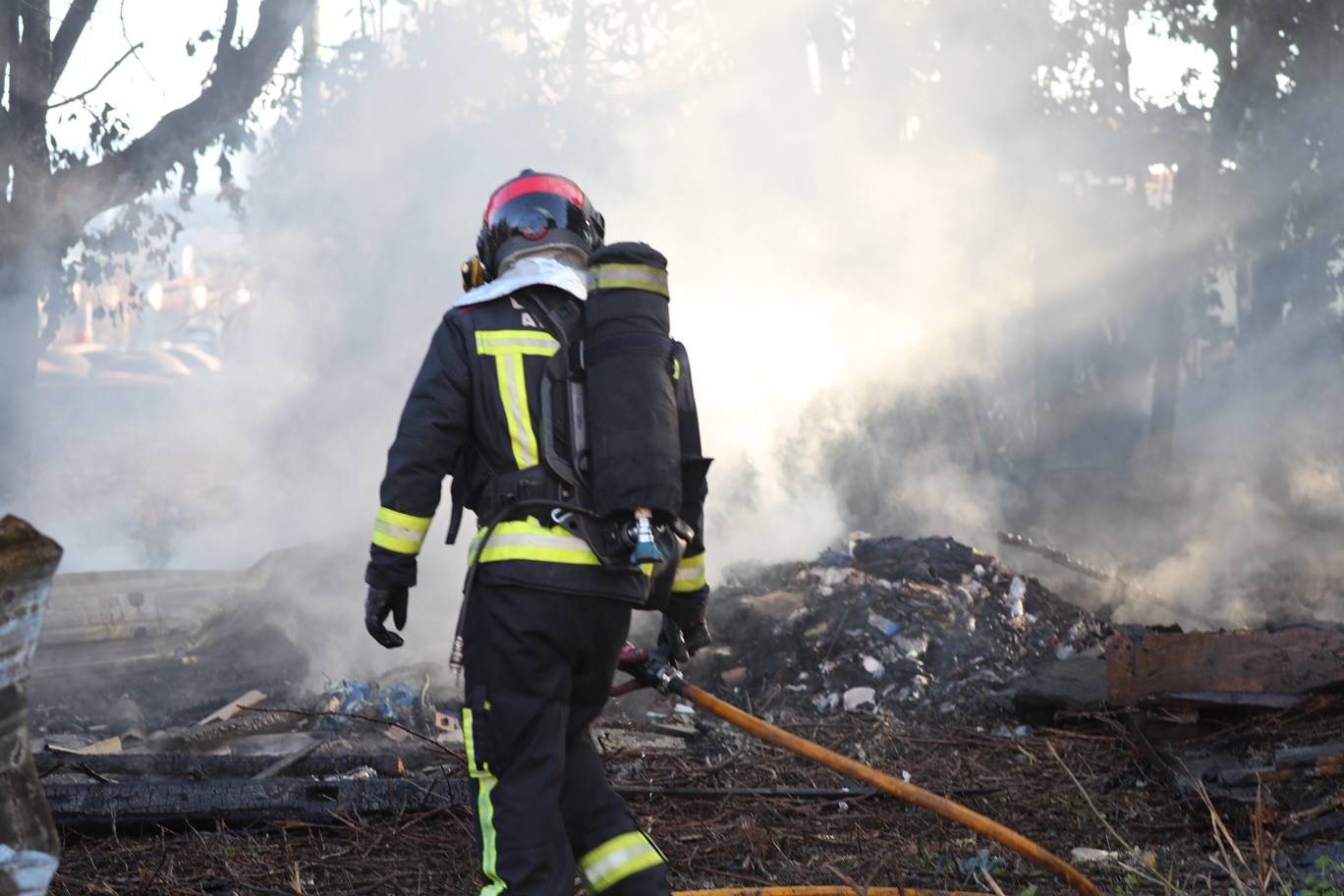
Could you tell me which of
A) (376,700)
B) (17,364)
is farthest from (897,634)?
(17,364)

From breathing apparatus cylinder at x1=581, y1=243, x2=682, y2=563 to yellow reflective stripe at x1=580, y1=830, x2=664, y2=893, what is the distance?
660 millimetres

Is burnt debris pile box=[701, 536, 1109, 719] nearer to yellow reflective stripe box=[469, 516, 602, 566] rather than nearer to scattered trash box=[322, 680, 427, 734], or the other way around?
scattered trash box=[322, 680, 427, 734]

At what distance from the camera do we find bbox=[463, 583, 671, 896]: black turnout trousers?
2.70 metres

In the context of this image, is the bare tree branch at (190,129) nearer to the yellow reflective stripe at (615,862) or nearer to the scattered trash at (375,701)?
the scattered trash at (375,701)

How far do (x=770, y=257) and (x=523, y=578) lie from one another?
829 cm

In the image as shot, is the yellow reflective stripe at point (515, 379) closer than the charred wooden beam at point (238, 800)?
Yes

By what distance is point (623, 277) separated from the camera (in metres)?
2.96

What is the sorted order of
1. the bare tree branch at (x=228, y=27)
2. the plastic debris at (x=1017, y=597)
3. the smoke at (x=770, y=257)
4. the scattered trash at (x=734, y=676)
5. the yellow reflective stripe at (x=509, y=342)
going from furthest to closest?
the smoke at (x=770, y=257) < the bare tree branch at (x=228, y=27) < the plastic debris at (x=1017, y=597) < the scattered trash at (x=734, y=676) < the yellow reflective stripe at (x=509, y=342)

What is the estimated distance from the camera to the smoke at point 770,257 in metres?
10.4

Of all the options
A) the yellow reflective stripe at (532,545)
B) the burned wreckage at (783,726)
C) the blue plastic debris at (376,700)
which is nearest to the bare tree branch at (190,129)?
the burned wreckage at (783,726)

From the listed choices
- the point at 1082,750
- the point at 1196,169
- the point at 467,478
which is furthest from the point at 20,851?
the point at 1196,169

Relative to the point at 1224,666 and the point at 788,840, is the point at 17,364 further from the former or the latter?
the point at 1224,666

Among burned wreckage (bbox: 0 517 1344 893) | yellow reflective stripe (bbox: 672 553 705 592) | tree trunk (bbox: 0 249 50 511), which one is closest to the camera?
yellow reflective stripe (bbox: 672 553 705 592)

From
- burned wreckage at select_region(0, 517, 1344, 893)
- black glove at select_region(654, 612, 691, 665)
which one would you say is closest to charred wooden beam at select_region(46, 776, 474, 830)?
burned wreckage at select_region(0, 517, 1344, 893)
